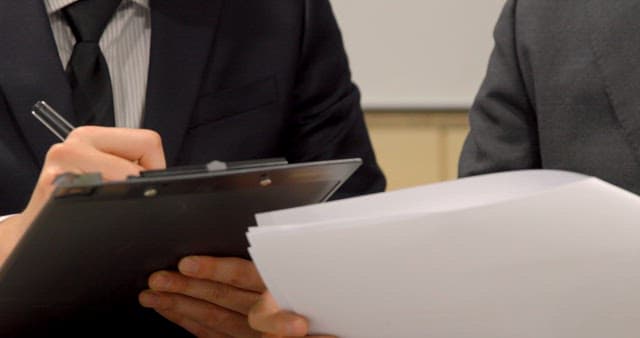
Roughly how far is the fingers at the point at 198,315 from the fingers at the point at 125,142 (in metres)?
0.13

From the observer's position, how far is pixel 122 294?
953 mm

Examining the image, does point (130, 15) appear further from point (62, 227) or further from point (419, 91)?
point (419, 91)

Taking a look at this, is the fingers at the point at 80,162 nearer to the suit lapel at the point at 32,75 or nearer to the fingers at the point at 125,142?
the fingers at the point at 125,142

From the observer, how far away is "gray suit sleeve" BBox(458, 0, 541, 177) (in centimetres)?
122

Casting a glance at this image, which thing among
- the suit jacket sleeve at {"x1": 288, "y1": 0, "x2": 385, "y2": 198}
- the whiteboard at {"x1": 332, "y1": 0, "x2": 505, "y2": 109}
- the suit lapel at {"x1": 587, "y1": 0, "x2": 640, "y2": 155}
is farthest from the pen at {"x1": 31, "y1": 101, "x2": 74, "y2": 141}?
the whiteboard at {"x1": 332, "y1": 0, "x2": 505, "y2": 109}

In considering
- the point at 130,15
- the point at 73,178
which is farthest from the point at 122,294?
the point at 130,15

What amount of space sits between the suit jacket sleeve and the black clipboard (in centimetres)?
43

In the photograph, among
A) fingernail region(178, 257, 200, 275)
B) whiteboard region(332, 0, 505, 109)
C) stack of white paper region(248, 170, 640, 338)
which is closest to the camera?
stack of white paper region(248, 170, 640, 338)

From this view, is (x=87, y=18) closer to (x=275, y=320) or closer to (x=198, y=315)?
(x=198, y=315)

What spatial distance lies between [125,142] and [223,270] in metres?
0.15

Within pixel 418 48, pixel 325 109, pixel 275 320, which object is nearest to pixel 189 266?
pixel 275 320

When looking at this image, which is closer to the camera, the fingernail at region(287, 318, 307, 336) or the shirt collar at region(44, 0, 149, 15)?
the fingernail at region(287, 318, 307, 336)

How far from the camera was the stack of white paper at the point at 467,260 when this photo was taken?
68 cm

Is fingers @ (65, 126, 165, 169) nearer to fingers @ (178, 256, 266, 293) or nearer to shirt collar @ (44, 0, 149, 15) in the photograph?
fingers @ (178, 256, 266, 293)
